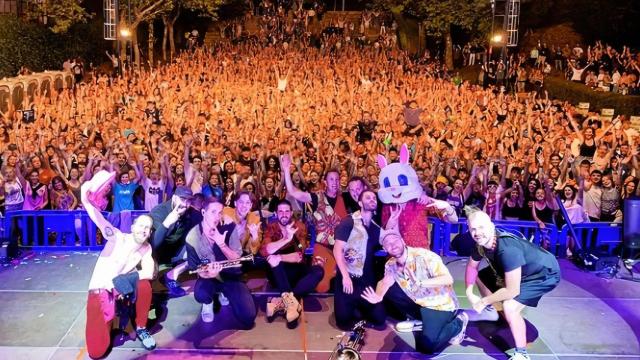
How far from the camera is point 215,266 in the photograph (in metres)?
6.77

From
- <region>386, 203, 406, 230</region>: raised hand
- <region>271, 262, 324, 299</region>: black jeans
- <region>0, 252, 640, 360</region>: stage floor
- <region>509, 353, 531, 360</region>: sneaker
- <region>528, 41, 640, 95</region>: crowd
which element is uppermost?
<region>528, 41, 640, 95</region>: crowd

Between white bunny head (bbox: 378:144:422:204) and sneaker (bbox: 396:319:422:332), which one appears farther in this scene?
white bunny head (bbox: 378:144:422:204)

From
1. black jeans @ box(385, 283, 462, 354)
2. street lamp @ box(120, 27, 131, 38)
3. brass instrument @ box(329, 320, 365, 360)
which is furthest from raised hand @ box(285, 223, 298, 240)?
street lamp @ box(120, 27, 131, 38)

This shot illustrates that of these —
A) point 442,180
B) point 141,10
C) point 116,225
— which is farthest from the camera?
point 141,10

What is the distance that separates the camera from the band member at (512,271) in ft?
Result: 19.2

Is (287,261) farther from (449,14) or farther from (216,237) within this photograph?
(449,14)

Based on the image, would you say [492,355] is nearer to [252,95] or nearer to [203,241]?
[203,241]

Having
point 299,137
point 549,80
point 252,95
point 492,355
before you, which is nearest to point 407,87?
point 252,95

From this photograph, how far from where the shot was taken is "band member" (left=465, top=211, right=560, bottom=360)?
19.2ft

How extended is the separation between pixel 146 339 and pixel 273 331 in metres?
1.18

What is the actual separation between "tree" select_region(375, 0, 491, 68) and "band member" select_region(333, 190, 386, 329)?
20183 mm

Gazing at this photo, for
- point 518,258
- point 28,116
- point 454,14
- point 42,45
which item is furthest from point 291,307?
point 454,14

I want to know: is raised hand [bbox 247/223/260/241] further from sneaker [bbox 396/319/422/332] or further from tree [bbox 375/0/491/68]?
tree [bbox 375/0/491/68]

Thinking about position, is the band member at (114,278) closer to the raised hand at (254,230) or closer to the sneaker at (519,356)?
the raised hand at (254,230)
